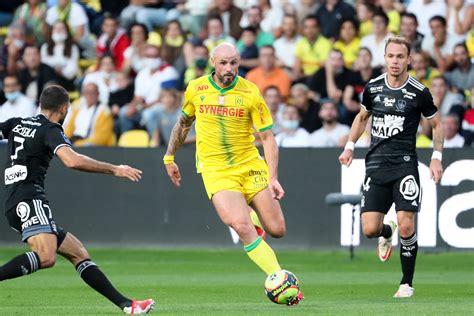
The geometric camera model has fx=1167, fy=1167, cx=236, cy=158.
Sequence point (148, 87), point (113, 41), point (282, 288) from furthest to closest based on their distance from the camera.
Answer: point (113, 41), point (148, 87), point (282, 288)

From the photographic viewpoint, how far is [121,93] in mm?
21734

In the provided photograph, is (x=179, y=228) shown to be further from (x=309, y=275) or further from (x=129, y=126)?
(x=309, y=275)

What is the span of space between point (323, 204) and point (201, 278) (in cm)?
430

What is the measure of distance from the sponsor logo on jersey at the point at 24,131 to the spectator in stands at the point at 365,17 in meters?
11.8

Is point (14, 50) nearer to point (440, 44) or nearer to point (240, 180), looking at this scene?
point (440, 44)

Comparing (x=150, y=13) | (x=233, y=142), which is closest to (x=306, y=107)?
(x=150, y=13)

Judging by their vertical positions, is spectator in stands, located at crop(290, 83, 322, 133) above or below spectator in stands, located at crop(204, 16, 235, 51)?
below

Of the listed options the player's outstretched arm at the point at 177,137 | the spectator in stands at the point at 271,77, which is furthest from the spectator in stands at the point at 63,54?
the player's outstretched arm at the point at 177,137

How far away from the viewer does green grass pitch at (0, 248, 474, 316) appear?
1074cm

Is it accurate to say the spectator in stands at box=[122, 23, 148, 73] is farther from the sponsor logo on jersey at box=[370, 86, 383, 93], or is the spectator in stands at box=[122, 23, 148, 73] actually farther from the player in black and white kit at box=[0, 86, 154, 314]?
the player in black and white kit at box=[0, 86, 154, 314]

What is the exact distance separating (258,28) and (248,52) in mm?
682

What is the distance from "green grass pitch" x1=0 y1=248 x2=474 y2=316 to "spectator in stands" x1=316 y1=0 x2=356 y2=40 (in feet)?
15.5

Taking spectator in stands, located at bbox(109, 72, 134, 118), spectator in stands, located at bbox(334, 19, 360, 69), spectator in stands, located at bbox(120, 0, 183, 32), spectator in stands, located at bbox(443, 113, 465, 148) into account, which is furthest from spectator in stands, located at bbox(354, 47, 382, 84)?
spectator in stands, located at bbox(109, 72, 134, 118)

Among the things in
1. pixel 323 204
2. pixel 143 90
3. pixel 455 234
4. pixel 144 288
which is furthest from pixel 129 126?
pixel 144 288
